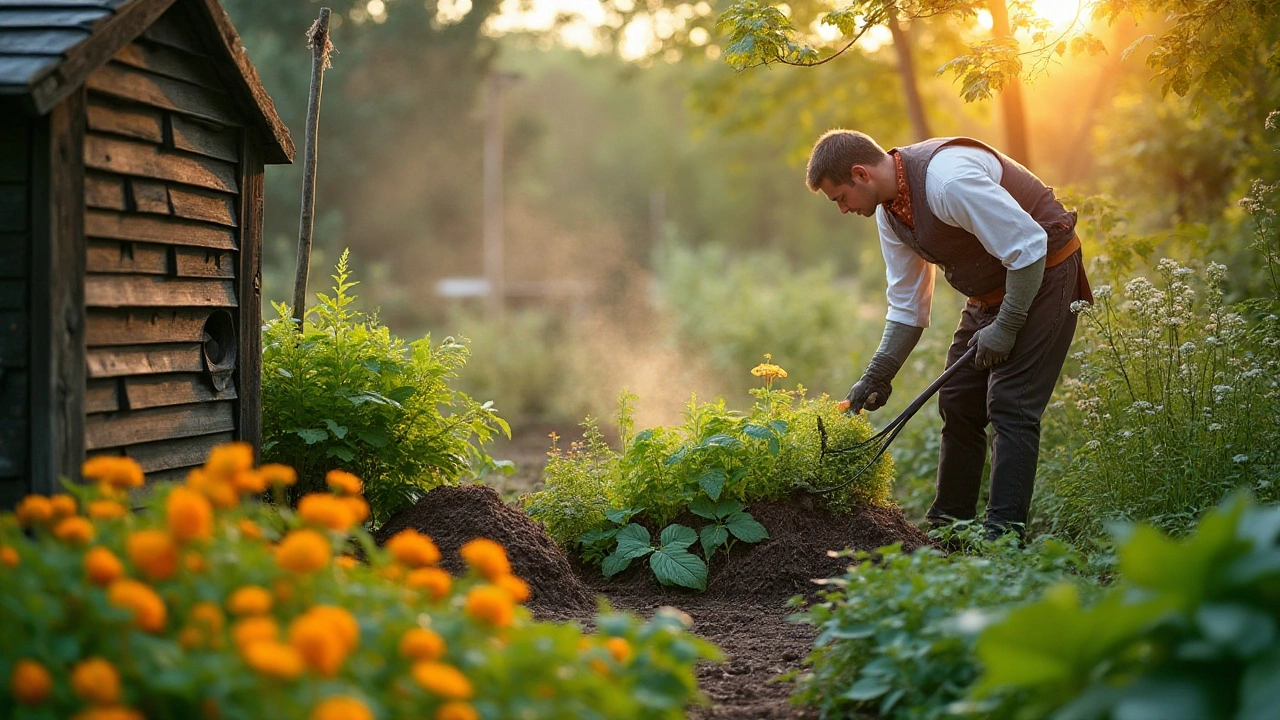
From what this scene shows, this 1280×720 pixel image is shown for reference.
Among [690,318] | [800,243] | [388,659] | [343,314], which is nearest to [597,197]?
[800,243]

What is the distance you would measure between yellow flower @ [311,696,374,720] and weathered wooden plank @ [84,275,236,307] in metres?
2.02

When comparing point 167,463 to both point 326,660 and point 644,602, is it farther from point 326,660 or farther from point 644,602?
point 326,660

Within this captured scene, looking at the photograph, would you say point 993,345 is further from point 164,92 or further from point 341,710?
point 341,710

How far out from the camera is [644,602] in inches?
161

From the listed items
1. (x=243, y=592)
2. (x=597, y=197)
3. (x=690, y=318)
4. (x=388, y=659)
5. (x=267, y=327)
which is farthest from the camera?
(x=597, y=197)

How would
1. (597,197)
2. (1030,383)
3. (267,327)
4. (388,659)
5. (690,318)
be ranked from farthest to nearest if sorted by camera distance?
(597,197), (690,318), (267,327), (1030,383), (388,659)

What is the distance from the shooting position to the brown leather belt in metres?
4.14

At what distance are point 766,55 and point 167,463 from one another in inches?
107

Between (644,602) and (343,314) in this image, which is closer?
(644,602)

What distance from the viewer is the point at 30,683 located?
1.54m

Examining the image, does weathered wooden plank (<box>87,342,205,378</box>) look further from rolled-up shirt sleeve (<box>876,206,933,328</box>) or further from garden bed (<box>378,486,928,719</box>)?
rolled-up shirt sleeve (<box>876,206,933,328</box>)

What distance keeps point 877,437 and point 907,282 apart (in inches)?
30.0

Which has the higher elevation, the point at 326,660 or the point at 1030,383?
the point at 1030,383

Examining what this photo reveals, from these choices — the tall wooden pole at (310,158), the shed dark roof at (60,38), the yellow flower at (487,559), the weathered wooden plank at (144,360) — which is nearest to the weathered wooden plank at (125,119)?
the shed dark roof at (60,38)
